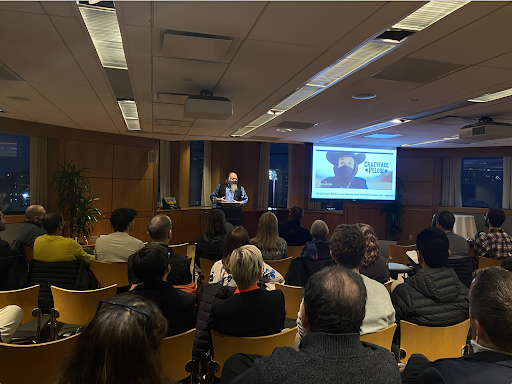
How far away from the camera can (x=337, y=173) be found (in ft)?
31.8

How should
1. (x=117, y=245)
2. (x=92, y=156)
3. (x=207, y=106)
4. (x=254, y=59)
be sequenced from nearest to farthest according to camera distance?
(x=254, y=59) → (x=117, y=245) → (x=207, y=106) → (x=92, y=156)

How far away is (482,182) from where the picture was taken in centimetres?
1037

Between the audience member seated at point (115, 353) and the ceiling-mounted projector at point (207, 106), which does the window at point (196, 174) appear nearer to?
the ceiling-mounted projector at point (207, 106)

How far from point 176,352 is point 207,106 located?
301cm

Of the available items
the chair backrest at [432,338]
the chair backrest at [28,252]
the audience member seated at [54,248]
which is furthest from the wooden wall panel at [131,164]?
the chair backrest at [432,338]

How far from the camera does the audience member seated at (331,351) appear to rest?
1.12 m

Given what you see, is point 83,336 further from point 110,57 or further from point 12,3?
point 110,57

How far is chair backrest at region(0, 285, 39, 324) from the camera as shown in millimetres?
2658

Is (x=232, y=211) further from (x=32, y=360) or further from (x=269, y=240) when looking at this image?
(x=32, y=360)

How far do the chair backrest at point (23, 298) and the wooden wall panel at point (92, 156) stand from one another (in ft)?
18.5

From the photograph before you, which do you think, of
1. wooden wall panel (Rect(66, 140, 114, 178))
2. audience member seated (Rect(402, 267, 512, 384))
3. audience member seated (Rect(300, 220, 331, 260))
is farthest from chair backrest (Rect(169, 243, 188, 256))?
wooden wall panel (Rect(66, 140, 114, 178))

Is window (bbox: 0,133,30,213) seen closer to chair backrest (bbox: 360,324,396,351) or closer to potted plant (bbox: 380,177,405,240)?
chair backrest (bbox: 360,324,396,351)

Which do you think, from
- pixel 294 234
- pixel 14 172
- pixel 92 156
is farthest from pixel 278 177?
pixel 14 172

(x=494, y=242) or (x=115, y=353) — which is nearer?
(x=115, y=353)
